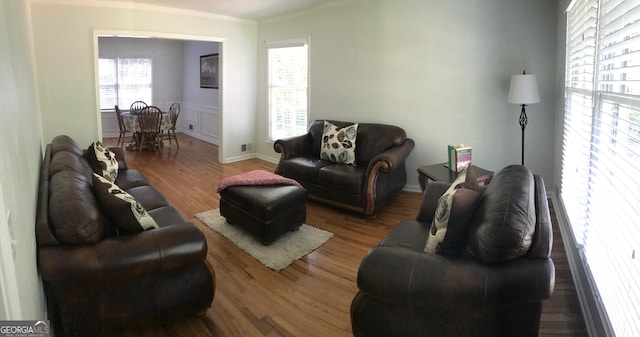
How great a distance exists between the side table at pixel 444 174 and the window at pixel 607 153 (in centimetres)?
63

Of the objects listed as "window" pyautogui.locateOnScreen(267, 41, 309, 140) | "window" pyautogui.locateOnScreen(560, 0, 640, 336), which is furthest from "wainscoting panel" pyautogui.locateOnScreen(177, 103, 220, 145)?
"window" pyautogui.locateOnScreen(560, 0, 640, 336)

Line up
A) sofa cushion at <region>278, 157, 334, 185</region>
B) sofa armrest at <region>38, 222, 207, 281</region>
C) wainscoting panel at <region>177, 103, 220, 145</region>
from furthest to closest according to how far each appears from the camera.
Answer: wainscoting panel at <region>177, 103, 220, 145</region>
sofa cushion at <region>278, 157, 334, 185</region>
sofa armrest at <region>38, 222, 207, 281</region>

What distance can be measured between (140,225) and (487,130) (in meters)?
3.68

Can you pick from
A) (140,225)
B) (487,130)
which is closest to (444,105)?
(487,130)

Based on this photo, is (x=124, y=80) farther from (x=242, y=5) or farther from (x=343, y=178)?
(x=343, y=178)

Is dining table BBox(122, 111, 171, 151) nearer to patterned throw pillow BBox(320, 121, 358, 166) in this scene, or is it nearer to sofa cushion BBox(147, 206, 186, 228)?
patterned throw pillow BBox(320, 121, 358, 166)

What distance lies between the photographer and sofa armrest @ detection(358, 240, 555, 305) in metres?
1.48

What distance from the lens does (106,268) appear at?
1.77 m

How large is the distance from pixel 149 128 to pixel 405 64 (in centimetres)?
486

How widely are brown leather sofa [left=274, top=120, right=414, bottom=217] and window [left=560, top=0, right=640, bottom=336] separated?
1.57 metres

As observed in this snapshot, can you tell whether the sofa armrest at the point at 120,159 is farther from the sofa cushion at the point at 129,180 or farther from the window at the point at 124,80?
the window at the point at 124,80

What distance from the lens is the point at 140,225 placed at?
6.53 feet

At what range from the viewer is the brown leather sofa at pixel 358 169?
3.77 metres

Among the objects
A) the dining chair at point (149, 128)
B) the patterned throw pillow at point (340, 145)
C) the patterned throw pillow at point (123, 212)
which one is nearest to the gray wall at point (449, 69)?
the patterned throw pillow at point (340, 145)
